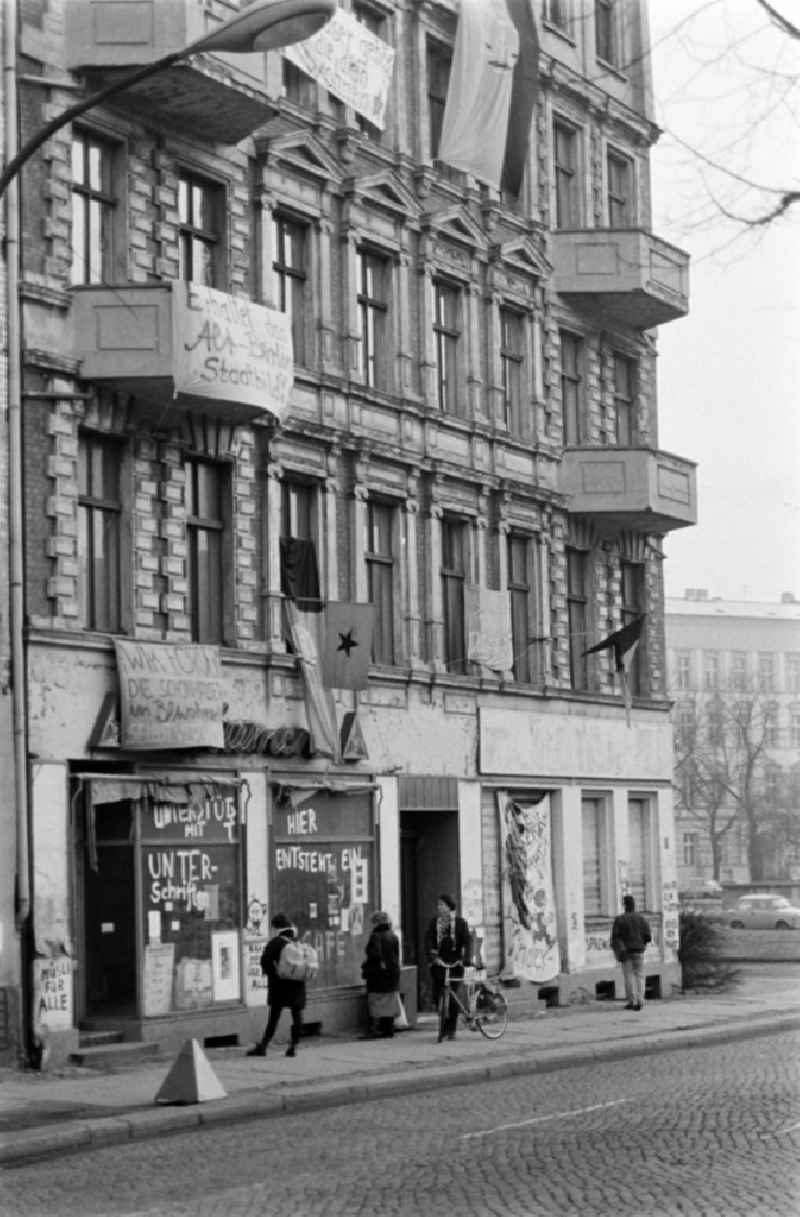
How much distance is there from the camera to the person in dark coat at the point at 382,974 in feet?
90.1

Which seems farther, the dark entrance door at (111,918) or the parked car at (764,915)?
the parked car at (764,915)

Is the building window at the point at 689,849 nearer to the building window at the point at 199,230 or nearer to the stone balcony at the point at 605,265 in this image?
the stone balcony at the point at 605,265

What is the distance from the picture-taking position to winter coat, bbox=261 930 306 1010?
2452 cm

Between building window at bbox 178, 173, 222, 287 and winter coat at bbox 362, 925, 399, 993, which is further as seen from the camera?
winter coat at bbox 362, 925, 399, 993

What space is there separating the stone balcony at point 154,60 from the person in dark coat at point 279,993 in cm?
999

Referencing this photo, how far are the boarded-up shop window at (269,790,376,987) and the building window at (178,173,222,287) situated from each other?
6.87 m

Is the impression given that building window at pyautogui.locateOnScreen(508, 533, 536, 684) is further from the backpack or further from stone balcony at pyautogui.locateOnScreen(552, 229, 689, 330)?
the backpack

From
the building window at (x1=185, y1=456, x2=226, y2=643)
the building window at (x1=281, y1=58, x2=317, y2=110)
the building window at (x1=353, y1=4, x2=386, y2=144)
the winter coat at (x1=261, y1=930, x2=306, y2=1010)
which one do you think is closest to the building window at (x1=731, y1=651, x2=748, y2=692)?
the building window at (x1=353, y1=4, x2=386, y2=144)

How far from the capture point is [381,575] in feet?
102

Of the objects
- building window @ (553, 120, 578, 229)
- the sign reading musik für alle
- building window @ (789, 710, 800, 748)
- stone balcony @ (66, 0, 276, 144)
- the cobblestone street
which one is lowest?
the cobblestone street

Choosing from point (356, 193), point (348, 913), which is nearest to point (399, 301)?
point (356, 193)

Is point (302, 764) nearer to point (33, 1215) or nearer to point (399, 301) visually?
point (399, 301)

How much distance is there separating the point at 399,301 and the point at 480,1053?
11784mm

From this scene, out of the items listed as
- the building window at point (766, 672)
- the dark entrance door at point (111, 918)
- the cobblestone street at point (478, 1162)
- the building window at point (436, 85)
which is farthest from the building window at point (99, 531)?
the building window at point (766, 672)
